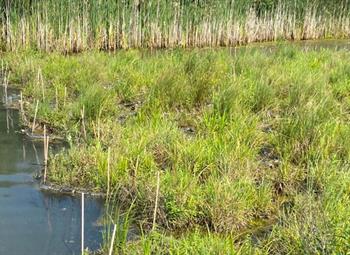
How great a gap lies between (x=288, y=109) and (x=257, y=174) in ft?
7.31

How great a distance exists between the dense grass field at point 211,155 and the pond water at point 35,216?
0.93ft

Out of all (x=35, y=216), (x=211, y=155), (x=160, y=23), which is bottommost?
(x=35, y=216)

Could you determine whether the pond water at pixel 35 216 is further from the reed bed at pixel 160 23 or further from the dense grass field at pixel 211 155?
the reed bed at pixel 160 23

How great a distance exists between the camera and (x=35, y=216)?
4715 millimetres

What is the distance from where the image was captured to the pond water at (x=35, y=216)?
419cm

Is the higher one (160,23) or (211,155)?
(160,23)

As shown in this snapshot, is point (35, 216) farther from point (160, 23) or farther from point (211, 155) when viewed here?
point (160, 23)

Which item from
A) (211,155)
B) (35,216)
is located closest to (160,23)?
(211,155)

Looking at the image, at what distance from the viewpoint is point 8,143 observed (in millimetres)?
6738

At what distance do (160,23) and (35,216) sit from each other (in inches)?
486

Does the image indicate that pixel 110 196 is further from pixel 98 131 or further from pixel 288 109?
pixel 288 109

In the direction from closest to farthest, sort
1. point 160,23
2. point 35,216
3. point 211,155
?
point 35,216 → point 211,155 → point 160,23

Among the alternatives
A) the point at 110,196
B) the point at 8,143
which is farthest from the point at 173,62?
the point at 110,196

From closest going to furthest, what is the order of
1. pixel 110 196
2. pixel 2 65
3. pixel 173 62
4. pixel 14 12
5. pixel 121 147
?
pixel 110 196 → pixel 121 147 → pixel 173 62 → pixel 2 65 → pixel 14 12
